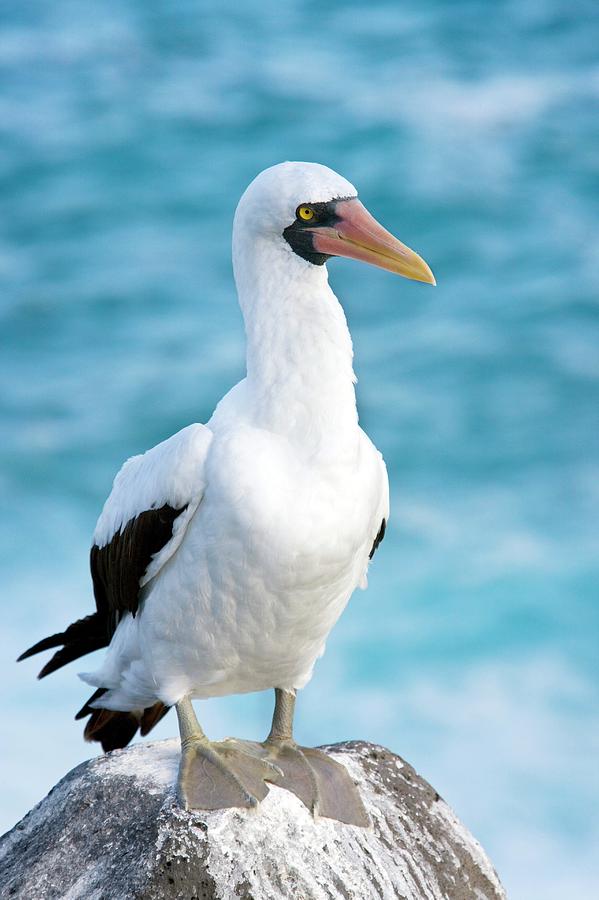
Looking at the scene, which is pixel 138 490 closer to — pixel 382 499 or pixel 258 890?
pixel 382 499

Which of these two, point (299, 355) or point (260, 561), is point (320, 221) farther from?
point (260, 561)

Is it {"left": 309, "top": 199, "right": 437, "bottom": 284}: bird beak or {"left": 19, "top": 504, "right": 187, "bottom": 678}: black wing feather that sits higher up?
{"left": 309, "top": 199, "right": 437, "bottom": 284}: bird beak

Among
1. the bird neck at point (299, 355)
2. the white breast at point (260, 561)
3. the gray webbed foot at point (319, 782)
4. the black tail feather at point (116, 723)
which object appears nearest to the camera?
the white breast at point (260, 561)

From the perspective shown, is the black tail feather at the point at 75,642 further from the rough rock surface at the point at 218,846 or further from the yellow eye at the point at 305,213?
the yellow eye at the point at 305,213

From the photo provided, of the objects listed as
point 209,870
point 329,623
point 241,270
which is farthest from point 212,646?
point 241,270

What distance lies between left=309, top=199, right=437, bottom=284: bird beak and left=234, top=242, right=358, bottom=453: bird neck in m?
0.18

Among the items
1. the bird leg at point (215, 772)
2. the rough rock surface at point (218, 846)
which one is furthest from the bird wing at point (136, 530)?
the rough rock surface at point (218, 846)

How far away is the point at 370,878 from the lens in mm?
6758

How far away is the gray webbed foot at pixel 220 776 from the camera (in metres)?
6.61

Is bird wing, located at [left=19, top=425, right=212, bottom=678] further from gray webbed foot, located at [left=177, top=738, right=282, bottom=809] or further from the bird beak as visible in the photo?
the bird beak

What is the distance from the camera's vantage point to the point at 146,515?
6.79m

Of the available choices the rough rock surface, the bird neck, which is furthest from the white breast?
the rough rock surface

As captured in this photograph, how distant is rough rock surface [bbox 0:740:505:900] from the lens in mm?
6395

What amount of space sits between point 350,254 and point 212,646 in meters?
1.98
